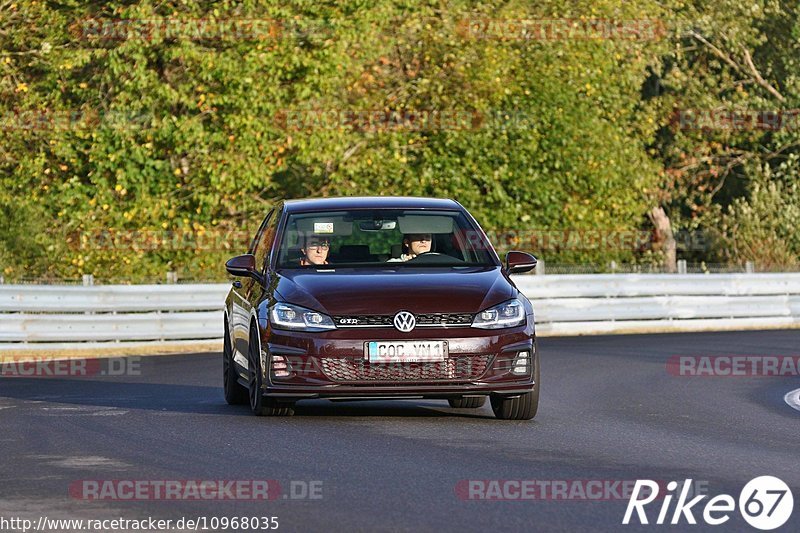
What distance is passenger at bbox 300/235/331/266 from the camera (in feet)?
43.4

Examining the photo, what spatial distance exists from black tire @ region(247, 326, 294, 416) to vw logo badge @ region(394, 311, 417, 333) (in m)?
1.21

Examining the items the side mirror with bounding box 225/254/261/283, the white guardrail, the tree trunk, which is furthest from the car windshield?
the tree trunk

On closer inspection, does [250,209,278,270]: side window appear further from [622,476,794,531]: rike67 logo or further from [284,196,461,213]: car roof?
[622,476,794,531]: rike67 logo

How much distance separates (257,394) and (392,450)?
90.1 inches

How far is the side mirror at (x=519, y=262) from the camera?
1324cm

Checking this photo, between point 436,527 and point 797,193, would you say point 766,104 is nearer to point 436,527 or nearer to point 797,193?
point 797,193

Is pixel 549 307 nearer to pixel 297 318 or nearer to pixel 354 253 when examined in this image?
pixel 354 253

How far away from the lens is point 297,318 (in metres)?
12.3

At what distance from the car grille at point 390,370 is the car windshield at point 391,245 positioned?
1166mm
